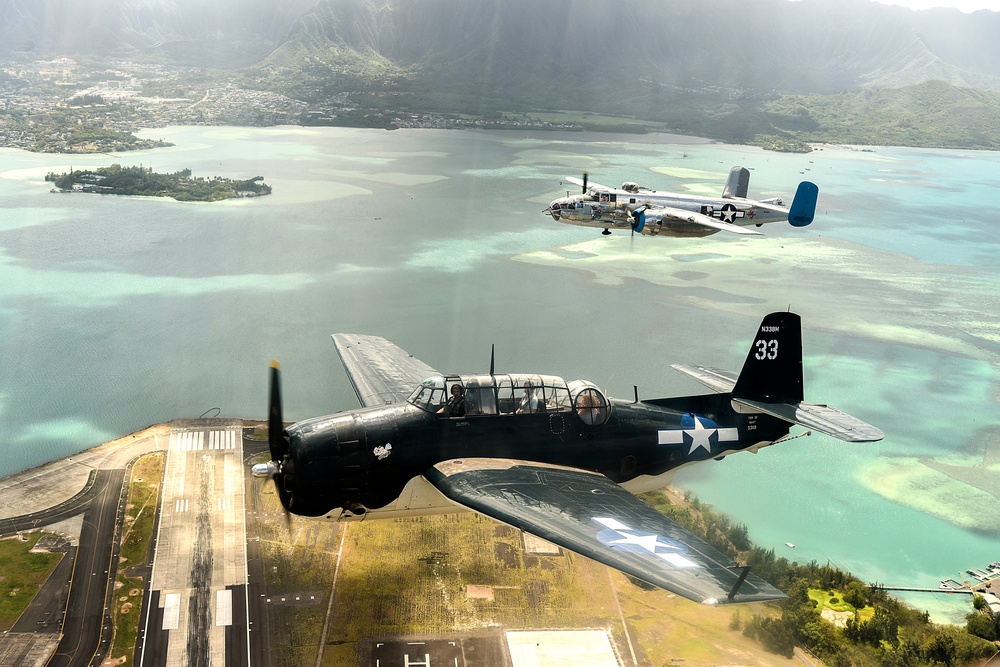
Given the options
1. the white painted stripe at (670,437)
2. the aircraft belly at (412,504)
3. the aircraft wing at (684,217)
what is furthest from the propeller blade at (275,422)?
the aircraft wing at (684,217)

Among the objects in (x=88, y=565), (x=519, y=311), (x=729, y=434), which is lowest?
(x=88, y=565)

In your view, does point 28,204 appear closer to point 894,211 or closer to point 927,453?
point 927,453

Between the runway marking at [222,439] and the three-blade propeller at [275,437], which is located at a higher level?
the three-blade propeller at [275,437]

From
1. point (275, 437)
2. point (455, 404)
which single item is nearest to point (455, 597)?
point (455, 404)

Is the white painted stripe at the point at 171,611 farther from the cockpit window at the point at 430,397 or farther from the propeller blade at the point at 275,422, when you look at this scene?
the cockpit window at the point at 430,397

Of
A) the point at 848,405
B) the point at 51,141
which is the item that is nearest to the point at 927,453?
the point at 848,405

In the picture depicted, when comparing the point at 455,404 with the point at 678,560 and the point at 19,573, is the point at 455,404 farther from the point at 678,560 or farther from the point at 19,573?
the point at 19,573

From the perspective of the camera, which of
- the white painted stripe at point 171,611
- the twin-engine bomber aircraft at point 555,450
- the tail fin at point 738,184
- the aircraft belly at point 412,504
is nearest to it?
the twin-engine bomber aircraft at point 555,450
